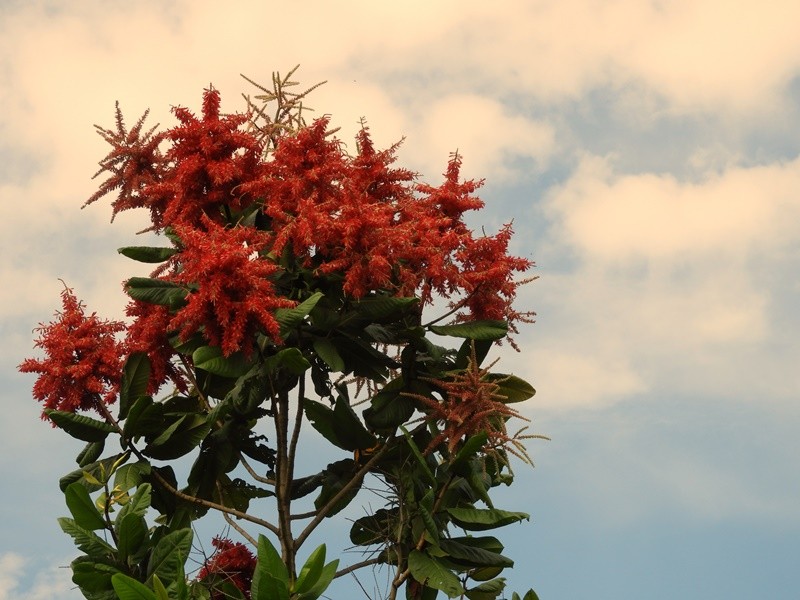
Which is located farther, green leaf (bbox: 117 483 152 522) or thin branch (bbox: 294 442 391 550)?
thin branch (bbox: 294 442 391 550)

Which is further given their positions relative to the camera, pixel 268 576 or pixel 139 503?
pixel 139 503

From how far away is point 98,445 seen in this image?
8281 millimetres

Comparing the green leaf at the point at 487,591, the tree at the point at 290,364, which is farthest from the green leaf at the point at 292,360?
the green leaf at the point at 487,591

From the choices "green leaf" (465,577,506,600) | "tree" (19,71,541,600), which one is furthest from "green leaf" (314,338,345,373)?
"green leaf" (465,577,506,600)

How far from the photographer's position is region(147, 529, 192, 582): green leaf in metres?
7.47

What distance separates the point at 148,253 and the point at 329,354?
5.10 feet

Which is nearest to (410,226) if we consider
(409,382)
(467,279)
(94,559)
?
(467,279)

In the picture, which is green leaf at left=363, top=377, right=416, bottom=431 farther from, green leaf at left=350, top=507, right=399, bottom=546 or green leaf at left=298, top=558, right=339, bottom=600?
green leaf at left=298, top=558, right=339, bottom=600

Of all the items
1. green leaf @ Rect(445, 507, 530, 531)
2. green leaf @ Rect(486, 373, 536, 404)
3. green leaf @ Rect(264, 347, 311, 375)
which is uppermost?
green leaf @ Rect(486, 373, 536, 404)

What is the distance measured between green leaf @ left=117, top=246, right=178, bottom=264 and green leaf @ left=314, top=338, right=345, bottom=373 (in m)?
1.27

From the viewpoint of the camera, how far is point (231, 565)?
845 cm

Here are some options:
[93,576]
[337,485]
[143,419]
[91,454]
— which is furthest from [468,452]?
[91,454]

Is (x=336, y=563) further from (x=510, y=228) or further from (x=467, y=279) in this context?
(x=510, y=228)

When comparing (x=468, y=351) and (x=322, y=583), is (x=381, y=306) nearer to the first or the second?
(x=468, y=351)
